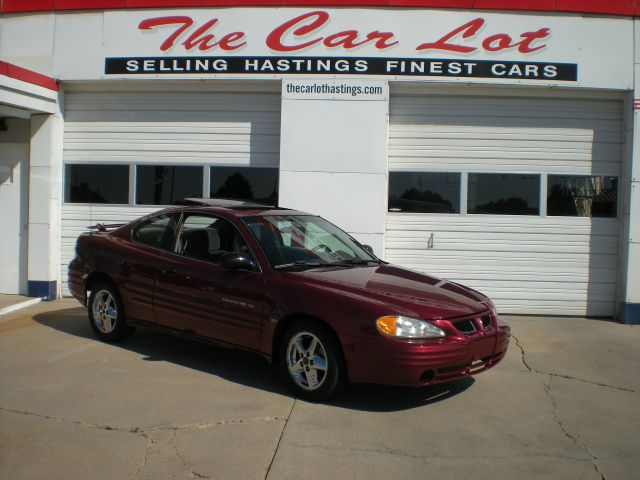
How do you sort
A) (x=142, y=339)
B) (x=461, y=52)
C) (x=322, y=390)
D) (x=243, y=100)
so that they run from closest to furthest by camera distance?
(x=322, y=390) → (x=142, y=339) → (x=461, y=52) → (x=243, y=100)

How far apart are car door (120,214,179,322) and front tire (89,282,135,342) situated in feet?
0.61

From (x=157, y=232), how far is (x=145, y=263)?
1.29ft

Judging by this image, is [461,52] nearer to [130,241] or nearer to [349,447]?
[130,241]

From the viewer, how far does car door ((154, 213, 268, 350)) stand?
17.9 ft

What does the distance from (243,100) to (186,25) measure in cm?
141

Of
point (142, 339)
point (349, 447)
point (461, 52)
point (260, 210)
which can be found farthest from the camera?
point (461, 52)

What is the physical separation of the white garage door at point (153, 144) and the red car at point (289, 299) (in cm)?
297

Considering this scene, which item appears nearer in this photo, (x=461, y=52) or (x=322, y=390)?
(x=322, y=390)

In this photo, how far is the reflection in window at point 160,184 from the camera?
999 cm

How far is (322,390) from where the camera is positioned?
16.5 ft

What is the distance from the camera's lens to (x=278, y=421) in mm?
4734

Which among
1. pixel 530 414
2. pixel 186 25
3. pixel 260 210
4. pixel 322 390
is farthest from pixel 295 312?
pixel 186 25

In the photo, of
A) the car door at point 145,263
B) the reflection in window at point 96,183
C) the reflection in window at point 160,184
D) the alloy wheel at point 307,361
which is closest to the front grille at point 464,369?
the alloy wheel at point 307,361

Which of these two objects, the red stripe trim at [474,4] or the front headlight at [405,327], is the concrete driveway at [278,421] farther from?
the red stripe trim at [474,4]
